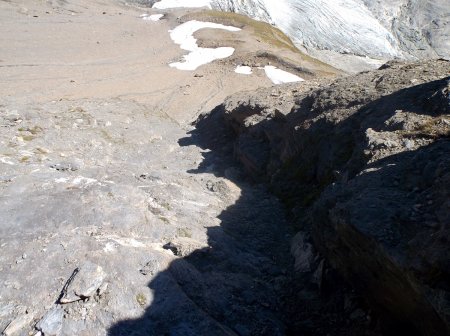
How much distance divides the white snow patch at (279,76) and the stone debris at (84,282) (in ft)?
94.0

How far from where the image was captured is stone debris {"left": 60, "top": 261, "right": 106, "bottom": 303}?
9.62m

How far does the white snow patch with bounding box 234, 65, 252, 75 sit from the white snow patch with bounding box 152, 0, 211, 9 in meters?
34.3

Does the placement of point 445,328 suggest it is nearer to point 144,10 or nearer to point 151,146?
point 151,146

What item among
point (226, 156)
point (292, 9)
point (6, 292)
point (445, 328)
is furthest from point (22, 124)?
point (292, 9)

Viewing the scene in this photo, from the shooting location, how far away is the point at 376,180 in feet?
30.9

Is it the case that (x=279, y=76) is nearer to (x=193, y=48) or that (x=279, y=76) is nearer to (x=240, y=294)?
(x=193, y=48)

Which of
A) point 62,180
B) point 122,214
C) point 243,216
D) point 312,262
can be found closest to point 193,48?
point 243,216

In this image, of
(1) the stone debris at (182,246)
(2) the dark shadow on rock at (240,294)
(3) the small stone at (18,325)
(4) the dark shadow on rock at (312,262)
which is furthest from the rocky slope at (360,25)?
(3) the small stone at (18,325)

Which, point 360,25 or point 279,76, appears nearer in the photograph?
point 279,76

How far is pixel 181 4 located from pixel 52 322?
219ft

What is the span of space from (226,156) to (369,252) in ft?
52.7

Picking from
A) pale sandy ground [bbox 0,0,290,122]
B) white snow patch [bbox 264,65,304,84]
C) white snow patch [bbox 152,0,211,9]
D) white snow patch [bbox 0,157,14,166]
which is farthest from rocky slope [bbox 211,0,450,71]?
white snow patch [bbox 0,157,14,166]

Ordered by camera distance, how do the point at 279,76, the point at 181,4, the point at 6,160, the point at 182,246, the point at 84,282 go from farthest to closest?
1. the point at 181,4
2. the point at 279,76
3. the point at 6,160
4. the point at 182,246
5. the point at 84,282

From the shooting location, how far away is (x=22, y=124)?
22.6 m
